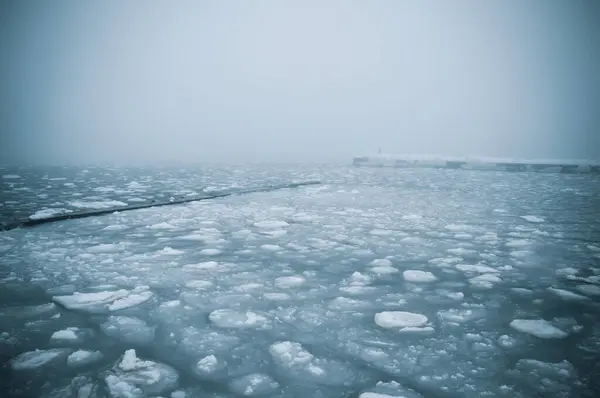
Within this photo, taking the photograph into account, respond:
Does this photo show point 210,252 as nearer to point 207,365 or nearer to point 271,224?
point 271,224

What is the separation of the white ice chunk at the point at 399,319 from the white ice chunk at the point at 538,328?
19.5 inches

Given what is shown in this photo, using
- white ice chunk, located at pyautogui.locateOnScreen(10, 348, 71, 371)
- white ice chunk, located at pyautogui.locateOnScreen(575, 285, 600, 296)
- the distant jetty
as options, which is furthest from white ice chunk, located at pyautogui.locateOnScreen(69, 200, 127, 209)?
the distant jetty

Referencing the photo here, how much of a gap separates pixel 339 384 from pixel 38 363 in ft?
4.31

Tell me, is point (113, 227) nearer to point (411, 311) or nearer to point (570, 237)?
point (411, 311)

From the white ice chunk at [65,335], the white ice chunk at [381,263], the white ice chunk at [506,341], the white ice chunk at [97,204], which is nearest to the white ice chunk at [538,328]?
the white ice chunk at [506,341]

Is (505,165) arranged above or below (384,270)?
above

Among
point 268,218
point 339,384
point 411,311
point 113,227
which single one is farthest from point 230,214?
point 339,384

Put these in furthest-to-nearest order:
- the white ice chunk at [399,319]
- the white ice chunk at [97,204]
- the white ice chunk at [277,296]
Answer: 1. the white ice chunk at [97,204]
2. the white ice chunk at [277,296]
3. the white ice chunk at [399,319]

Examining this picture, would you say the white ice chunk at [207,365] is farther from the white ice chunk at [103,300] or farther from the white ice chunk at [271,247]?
the white ice chunk at [271,247]

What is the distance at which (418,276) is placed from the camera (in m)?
2.50

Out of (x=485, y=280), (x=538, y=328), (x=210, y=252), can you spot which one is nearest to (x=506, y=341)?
(x=538, y=328)

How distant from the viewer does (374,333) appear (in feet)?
5.42

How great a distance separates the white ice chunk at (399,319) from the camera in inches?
68.1

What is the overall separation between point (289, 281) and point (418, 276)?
3.42ft
